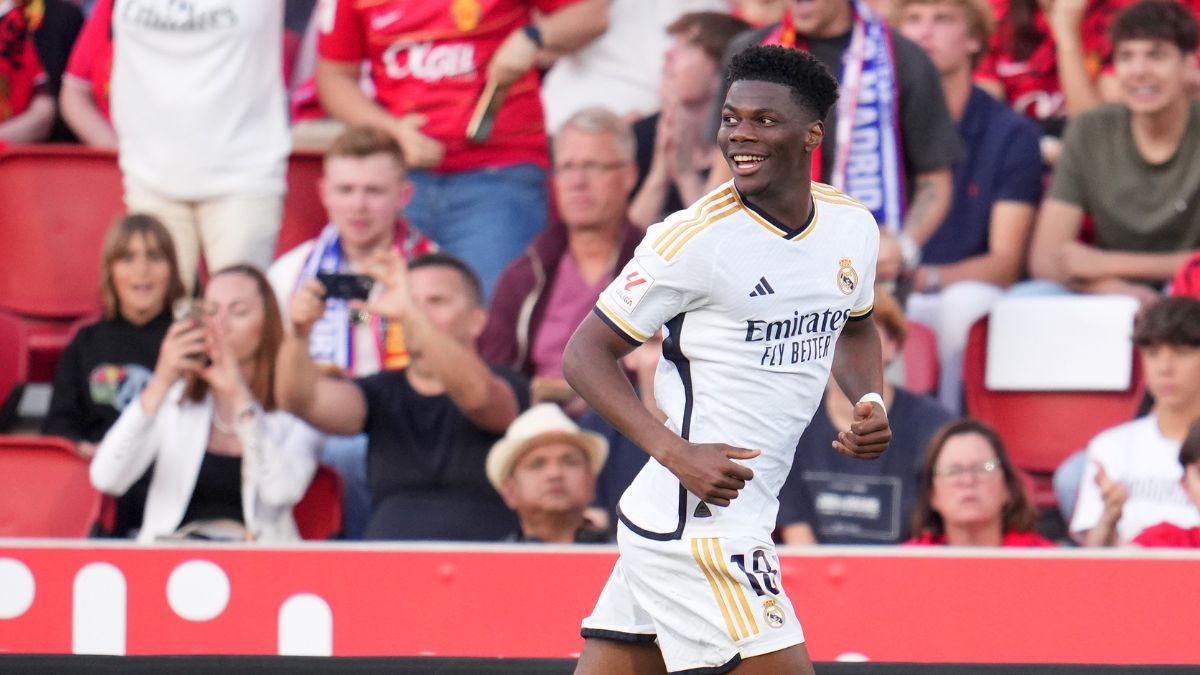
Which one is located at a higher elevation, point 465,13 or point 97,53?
point 465,13

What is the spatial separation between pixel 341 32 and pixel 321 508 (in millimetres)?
2099

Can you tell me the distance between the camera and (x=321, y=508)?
591cm

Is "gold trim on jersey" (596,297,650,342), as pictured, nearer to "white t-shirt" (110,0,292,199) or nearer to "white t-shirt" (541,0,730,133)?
"white t-shirt" (110,0,292,199)

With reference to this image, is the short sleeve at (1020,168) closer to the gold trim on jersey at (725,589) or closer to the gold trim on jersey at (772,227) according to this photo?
the gold trim on jersey at (772,227)

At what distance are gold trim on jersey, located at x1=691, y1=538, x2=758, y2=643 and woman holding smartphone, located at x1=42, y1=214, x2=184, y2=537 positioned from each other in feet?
10.6

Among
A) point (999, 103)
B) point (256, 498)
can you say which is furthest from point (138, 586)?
point (999, 103)

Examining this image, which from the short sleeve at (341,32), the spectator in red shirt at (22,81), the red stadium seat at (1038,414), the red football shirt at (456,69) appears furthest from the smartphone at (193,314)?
the red stadium seat at (1038,414)

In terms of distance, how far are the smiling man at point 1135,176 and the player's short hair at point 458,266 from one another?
85.0 inches

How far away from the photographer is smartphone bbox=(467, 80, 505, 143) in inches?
264

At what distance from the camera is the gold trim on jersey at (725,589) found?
3.30 meters

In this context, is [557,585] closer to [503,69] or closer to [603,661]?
[603,661]

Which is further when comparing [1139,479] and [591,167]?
[591,167]

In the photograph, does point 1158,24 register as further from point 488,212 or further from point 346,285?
point 346,285

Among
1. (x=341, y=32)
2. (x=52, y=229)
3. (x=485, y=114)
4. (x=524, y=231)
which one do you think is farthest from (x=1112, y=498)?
(x=52, y=229)
